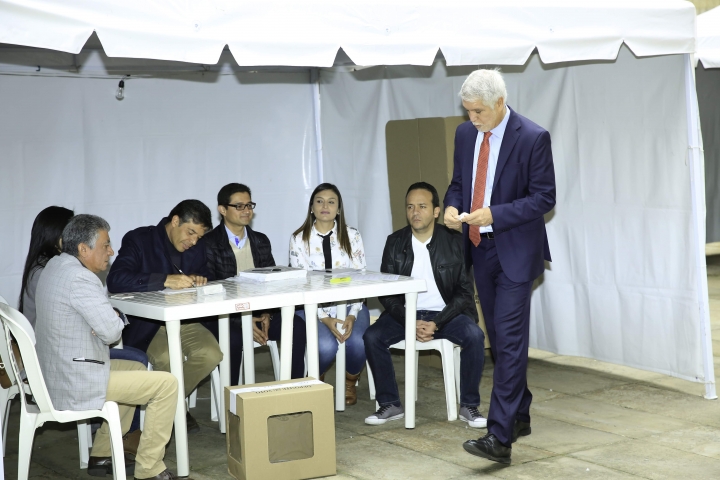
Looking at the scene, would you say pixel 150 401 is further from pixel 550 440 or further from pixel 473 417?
pixel 550 440

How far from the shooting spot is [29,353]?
3.26 meters

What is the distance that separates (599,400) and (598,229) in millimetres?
Result: 1094

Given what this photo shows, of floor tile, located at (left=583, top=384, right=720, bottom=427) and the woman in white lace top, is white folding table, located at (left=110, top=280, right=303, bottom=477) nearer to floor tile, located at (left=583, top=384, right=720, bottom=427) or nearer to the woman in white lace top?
the woman in white lace top

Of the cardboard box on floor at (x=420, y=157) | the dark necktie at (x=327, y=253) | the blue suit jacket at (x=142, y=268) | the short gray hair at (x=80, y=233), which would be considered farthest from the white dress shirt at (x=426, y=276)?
the short gray hair at (x=80, y=233)

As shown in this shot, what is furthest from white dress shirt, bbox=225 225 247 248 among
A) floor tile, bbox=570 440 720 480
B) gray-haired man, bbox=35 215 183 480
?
floor tile, bbox=570 440 720 480

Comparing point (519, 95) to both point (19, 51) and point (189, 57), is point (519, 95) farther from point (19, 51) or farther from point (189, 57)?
point (19, 51)

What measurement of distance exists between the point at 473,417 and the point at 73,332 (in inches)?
82.1

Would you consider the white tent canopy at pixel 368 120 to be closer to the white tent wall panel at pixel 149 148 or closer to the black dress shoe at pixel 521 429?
the white tent wall panel at pixel 149 148

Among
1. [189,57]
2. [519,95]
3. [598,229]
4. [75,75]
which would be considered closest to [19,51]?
[75,75]

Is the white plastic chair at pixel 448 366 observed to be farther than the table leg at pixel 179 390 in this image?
Yes

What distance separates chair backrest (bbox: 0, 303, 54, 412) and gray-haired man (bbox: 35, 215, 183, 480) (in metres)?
0.06

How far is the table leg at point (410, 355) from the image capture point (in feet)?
14.3

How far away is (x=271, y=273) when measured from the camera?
4543mm

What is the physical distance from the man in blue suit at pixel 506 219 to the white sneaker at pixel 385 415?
76 centimetres
